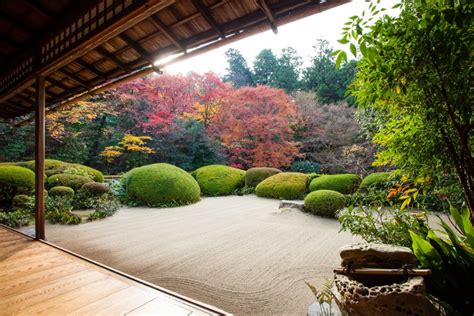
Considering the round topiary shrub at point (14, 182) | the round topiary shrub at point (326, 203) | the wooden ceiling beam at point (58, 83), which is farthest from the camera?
the round topiary shrub at point (14, 182)

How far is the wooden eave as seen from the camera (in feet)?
7.75

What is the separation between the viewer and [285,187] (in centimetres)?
1010

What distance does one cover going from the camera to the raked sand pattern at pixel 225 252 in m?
2.69

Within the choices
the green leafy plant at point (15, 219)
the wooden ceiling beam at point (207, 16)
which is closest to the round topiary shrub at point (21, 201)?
the green leafy plant at point (15, 219)

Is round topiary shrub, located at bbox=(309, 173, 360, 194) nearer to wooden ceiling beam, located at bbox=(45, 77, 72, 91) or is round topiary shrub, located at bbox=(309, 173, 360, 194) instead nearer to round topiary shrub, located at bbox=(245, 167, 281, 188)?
round topiary shrub, located at bbox=(245, 167, 281, 188)

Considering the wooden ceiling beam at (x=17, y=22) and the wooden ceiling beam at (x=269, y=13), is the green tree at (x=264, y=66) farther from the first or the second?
the wooden ceiling beam at (x=269, y=13)

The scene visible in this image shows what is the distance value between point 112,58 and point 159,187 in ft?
19.1

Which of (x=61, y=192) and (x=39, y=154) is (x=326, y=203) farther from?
(x=61, y=192)

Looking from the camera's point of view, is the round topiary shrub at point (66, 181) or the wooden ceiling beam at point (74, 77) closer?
the wooden ceiling beam at point (74, 77)

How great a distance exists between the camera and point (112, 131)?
15.2 m

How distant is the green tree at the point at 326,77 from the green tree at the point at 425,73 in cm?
1586

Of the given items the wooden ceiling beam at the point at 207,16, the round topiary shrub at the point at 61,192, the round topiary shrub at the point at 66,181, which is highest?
the wooden ceiling beam at the point at 207,16

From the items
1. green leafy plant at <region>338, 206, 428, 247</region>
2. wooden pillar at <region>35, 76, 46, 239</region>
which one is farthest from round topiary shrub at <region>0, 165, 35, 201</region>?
green leafy plant at <region>338, 206, 428, 247</region>

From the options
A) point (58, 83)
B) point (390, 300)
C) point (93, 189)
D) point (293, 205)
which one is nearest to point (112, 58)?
point (58, 83)
